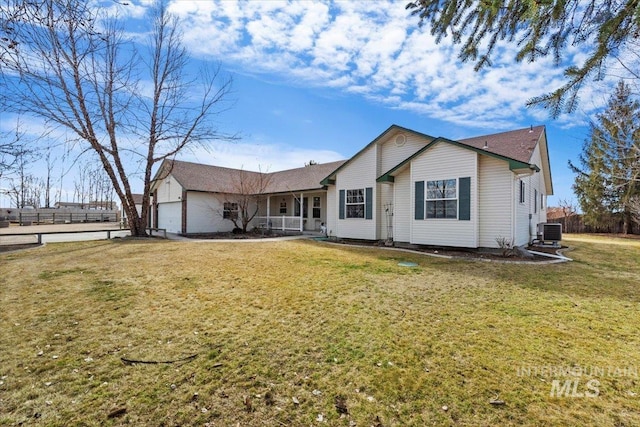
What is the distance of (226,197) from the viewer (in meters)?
21.6

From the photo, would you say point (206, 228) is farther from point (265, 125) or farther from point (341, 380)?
point (341, 380)

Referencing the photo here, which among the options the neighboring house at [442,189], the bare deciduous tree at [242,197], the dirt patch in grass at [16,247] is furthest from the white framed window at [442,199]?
the dirt patch in grass at [16,247]

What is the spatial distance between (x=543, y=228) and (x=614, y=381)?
12463 mm

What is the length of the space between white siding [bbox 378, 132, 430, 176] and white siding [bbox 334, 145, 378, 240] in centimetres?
43

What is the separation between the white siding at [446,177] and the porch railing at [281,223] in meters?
8.92

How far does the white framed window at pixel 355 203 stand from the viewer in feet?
47.6

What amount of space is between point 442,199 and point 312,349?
949 cm

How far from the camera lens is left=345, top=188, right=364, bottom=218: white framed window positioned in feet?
47.6
